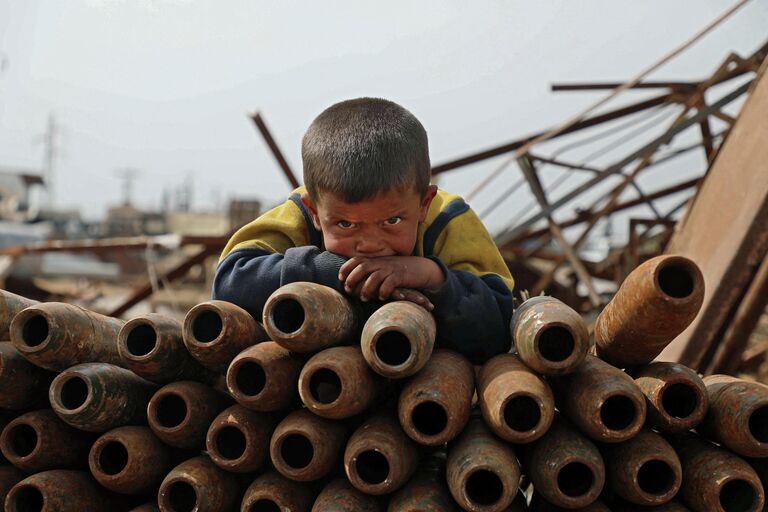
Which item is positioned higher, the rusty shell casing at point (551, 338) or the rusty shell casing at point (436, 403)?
the rusty shell casing at point (551, 338)

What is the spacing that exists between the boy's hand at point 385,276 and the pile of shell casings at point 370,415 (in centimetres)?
9

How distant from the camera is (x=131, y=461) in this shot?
1.66 meters

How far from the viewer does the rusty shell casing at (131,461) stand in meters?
1.67

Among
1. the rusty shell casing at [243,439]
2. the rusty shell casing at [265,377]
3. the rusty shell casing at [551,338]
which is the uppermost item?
the rusty shell casing at [551,338]

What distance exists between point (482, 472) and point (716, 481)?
1.76 feet

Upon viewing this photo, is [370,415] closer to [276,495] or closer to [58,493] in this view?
[276,495]

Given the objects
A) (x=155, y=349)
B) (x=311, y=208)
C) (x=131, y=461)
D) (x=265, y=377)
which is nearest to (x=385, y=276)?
(x=265, y=377)

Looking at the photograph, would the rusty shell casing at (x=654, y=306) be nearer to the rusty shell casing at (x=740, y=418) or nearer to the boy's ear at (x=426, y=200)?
the rusty shell casing at (x=740, y=418)

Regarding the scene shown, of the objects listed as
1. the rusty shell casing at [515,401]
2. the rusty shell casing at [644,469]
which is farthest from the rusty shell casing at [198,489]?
the rusty shell casing at [644,469]

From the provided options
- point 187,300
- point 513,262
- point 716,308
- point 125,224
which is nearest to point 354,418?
point 716,308

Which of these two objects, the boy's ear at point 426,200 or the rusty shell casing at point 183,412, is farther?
the boy's ear at point 426,200

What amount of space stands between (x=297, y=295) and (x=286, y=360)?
204mm

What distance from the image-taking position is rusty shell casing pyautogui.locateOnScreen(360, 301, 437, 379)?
1521 mm

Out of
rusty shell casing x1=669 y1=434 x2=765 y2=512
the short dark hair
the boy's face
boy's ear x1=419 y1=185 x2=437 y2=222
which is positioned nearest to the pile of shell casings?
rusty shell casing x1=669 y1=434 x2=765 y2=512
